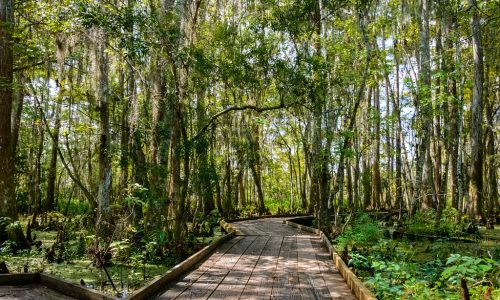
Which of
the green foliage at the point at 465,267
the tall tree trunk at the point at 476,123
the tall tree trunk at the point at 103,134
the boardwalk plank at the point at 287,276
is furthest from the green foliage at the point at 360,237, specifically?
the tall tree trunk at the point at 103,134

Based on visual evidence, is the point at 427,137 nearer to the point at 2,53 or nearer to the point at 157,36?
the point at 157,36

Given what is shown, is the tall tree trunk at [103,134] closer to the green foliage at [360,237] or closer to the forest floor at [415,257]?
the forest floor at [415,257]

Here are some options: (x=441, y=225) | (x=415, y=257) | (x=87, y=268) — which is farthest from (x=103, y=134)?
(x=441, y=225)

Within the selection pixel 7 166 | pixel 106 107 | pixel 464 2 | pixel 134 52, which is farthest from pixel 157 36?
pixel 464 2

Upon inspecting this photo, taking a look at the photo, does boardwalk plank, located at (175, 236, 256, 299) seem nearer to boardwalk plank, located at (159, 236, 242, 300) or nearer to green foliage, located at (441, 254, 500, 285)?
boardwalk plank, located at (159, 236, 242, 300)

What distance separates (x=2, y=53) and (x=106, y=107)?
2755 millimetres

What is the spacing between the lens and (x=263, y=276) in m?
5.86

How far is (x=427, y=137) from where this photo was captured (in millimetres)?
13781

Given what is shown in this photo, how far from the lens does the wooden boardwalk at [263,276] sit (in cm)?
486

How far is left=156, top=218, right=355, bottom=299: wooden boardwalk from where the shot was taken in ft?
15.9

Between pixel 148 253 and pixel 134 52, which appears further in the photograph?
pixel 148 253

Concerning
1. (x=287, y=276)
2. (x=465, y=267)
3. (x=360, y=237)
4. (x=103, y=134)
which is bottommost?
(x=287, y=276)

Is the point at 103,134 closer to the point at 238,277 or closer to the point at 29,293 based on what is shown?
the point at 29,293

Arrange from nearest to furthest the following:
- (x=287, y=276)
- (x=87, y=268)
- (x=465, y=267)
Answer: (x=465, y=267), (x=287, y=276), (x=87, y=268)
